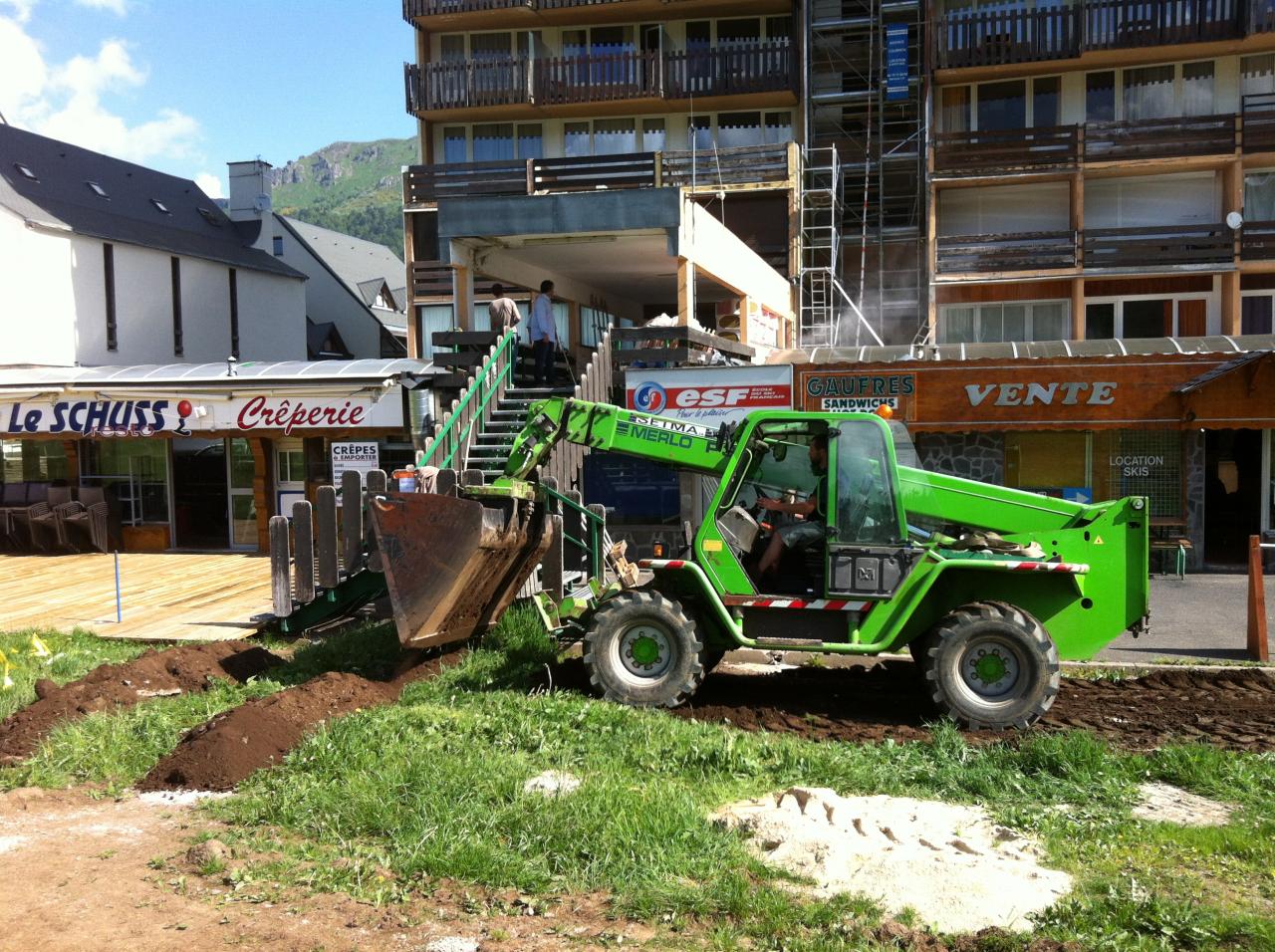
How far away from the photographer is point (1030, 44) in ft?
86.1

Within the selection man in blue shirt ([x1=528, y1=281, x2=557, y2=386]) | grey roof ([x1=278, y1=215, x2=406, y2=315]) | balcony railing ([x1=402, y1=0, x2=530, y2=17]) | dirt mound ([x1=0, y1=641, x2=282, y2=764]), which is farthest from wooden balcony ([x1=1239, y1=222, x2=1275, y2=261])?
grey roof ([x1=278, y1=215, x2=406, y2=315])

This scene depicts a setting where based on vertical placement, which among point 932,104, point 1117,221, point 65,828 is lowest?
point 65,828

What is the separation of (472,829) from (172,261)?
29.1 m

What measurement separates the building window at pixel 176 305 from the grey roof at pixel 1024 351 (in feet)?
60.3

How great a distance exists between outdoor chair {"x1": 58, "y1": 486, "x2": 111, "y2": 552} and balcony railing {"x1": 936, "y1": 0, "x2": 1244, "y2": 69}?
21.2 metres

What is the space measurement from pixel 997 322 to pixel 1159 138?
546 centimetres

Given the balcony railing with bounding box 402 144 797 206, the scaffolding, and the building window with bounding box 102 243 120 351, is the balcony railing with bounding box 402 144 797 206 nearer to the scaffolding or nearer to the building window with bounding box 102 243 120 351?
the scaffolding

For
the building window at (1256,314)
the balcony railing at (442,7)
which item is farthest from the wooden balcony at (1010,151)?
the balcony railing at (442,7)

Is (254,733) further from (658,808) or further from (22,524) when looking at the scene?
(22,524)

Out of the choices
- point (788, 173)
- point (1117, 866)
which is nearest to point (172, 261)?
→ point (788, 173)

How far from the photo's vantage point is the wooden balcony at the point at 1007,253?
25.9 metres

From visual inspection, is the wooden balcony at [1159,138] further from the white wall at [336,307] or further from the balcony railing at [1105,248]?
the white wall at [336,307]

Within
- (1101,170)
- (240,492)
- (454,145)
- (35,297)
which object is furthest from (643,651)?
(454,145)

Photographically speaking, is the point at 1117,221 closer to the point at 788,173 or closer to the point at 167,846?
the point at 788,173
